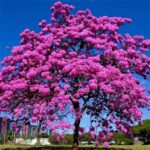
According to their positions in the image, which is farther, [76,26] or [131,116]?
[76,26]

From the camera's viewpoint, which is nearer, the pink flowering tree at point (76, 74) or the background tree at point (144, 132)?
the pink flowering tree at point (76, 74)

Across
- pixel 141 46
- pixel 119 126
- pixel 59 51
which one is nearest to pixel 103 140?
pixel 119 126

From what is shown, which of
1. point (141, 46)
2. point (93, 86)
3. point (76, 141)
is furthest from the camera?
point (141, 46)

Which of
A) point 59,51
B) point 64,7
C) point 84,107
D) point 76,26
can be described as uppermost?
point 64,7

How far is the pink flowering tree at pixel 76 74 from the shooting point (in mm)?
24938

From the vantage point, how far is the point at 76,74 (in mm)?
24922

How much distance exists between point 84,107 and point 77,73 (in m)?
2.62

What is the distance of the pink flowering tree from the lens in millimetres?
24938

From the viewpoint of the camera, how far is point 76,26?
2883 cm

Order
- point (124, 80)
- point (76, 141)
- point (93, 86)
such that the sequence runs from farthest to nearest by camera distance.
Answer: point (76, 141) → point (124, 80) → point (93, 86)

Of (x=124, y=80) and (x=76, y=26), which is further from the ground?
(x=76, y=26)

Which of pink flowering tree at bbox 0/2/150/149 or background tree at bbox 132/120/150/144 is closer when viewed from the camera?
pink flowering tree at bbox 0/2/150/149

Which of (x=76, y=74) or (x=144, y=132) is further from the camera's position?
(x=144, y=132)

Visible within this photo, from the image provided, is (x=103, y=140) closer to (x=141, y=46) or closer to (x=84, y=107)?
(x=84, y=107)
